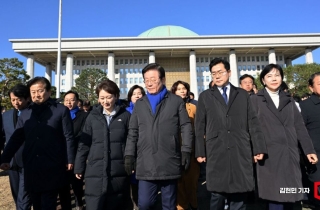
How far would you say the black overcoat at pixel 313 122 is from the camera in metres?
2.87

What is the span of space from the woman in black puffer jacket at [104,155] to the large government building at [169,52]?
40.5 m

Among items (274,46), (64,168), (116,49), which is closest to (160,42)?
(116,49)

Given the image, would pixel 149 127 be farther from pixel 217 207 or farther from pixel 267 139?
pixel 267 139

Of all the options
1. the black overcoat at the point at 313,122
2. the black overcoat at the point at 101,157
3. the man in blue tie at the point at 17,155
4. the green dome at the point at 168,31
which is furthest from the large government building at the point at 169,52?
the black overcoat at the point at 101,157

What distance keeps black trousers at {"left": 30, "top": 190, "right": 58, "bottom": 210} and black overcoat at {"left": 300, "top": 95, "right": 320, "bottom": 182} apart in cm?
312

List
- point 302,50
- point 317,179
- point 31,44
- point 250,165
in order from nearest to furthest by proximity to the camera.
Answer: point 250,165, point 317,179, point 31,44, point 302,50

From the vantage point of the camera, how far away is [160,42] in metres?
42.7

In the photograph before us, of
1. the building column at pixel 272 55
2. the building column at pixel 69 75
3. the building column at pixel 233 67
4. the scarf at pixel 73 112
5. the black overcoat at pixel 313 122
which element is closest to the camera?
the black overcoat at pixel 313 122

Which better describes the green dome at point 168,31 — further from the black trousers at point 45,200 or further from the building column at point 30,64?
the black trousers at point 45,200

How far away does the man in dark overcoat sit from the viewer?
2.77 meters

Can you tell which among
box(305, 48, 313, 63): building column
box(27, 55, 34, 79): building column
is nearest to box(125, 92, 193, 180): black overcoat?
box(27, 55, 34, 79): building column

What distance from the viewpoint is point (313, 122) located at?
3.03 metres

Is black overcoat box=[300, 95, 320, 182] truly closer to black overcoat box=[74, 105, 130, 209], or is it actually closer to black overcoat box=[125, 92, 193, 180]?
black overcoat box=[125, 92, 193, 180]

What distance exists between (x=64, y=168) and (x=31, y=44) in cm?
4524
